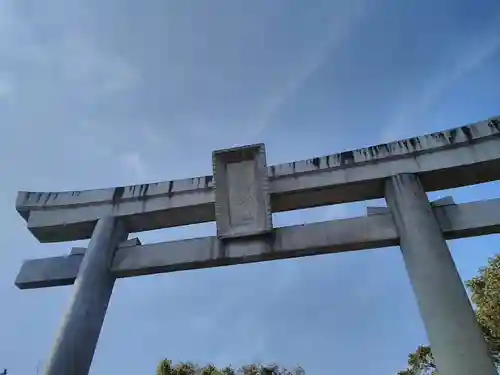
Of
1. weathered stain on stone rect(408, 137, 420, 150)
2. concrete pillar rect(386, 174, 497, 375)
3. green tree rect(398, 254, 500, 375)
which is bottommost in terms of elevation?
concrete pillar rect(386, 174, 497, 375)

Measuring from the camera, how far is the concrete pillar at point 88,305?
4.02 meters

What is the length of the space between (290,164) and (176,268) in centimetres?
177

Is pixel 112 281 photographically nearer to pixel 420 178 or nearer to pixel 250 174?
pixel 250 174

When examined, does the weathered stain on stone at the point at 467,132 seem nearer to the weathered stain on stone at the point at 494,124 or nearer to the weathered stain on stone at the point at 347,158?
the weathered stain on stone at the point at 494,124

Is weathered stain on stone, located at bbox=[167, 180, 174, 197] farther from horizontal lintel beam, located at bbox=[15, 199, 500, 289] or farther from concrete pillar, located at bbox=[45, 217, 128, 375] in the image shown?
concrete pillar, located at bbox=[45, 217, 128, 375]

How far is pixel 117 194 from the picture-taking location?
5340mm

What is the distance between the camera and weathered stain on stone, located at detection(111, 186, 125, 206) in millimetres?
5301

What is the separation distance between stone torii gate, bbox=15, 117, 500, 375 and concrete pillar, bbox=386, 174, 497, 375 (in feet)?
0.05

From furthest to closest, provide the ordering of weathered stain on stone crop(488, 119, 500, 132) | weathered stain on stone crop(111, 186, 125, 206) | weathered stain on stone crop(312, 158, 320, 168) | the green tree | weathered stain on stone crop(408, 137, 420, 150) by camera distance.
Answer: the green tree, weathered stain on stone crop(111, 186, 125, 206), weathered stain on stone crop(312, 158, 320, 168), weathered stain on stone crop(408, 137, 420, 150), weathered stain on stone crop(488, 119, 500, 132)

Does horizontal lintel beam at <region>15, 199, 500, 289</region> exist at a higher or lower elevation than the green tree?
lower

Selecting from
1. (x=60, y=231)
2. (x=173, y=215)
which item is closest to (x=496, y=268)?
(x=173, y=215)

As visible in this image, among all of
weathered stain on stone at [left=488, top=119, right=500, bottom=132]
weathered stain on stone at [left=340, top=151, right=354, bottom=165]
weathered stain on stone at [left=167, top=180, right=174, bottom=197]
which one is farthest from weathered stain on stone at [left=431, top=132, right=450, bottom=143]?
weathered stain on stone at [left=167, top=180, right=174, bottom=197]

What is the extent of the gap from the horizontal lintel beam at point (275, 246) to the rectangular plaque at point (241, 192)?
17cm

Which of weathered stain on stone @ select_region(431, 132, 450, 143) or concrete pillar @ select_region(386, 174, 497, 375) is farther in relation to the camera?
weathered stain on stone @ select_region(431, 132, 450, 143)
